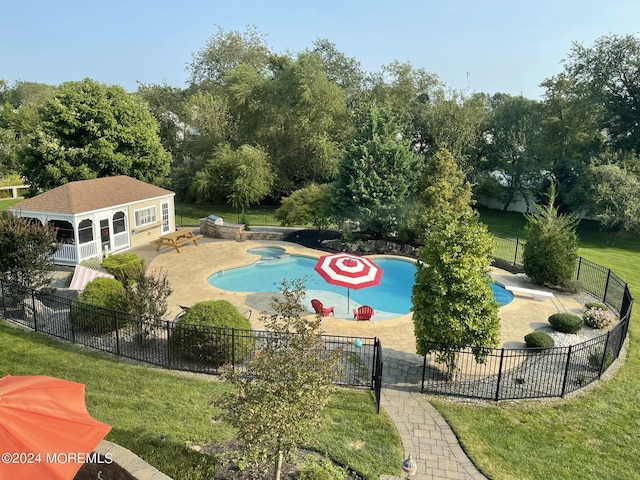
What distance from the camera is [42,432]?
17.4ft

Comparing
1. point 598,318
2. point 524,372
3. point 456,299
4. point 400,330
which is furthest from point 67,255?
point 598,318

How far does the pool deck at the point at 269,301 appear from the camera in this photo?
583 inches

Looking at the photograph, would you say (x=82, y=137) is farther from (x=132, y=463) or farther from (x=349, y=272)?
(x=132, y=463)

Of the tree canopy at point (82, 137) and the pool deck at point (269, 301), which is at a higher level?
the tree canopy at point (82, 137)

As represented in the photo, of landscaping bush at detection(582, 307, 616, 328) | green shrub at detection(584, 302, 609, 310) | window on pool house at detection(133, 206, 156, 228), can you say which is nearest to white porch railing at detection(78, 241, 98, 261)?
window on pool house at detection(133, 206, 156, 228)

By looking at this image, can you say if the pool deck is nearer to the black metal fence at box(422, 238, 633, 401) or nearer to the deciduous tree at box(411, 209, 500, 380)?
the black metal fence at box(422, 238, 633, 401)

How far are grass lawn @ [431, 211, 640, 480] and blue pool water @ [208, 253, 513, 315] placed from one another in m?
8.01

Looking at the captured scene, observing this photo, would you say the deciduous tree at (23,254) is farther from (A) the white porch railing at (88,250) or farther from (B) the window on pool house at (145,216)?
(B) the window on pool house at (145,216)

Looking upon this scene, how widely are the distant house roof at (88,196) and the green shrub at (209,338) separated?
12677 millimetres

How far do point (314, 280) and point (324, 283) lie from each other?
0.63 meters

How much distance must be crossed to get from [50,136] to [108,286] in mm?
20743

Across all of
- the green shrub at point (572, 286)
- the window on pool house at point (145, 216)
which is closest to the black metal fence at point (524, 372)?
the green shrub at point (572, 286)

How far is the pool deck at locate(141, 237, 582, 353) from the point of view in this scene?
1481 cm

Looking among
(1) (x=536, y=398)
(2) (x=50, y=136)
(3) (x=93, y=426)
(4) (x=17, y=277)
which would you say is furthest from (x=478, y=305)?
(2) (x=50, y=136)
